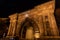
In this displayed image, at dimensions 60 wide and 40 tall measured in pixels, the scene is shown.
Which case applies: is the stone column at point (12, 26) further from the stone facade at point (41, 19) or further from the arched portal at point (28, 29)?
the arched portal at point (28, 29)

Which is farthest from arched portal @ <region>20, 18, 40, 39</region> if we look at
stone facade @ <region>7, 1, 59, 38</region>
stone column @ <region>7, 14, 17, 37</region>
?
stone column @ <region>7, 14, 17, 37</region>

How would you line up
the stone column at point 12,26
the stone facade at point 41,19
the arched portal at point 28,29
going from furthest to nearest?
the stone column at point 12,26
the arched portal at point 28,29
the stone facade at point 41,19

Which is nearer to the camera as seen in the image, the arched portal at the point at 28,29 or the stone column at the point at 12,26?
the arched portal at the point at 28,29

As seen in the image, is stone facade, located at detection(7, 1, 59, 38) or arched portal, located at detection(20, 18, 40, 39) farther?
arched portal, located at detection(20, 18, 40, 39)

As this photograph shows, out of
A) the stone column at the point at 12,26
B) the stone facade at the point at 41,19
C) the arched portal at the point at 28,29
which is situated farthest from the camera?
the stone column at the point at 12,26

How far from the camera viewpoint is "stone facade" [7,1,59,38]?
4.05 m

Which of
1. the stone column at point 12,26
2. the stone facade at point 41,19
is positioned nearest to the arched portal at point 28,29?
the stone facade at point 41,19

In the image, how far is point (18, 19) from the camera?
535cm

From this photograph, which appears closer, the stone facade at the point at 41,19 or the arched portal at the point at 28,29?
the stone facade at the point at 41,19

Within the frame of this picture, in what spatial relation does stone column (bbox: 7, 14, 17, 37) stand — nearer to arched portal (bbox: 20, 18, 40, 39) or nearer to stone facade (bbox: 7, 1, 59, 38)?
stone facade (bbox: 7, 1, 59, 38)

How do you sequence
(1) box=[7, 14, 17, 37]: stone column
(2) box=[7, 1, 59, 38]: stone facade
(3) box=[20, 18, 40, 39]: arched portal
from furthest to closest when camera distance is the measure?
(1) box=[7, 14, 17, 37]: stone column
(3) box=[20, 18, 40, 39]: arched portal
(2) box=[7, 1, 59, 38]: stone facade

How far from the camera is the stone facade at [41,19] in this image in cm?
405

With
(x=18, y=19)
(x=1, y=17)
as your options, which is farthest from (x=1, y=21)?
(x=18, y=19)

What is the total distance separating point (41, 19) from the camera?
4344 mm
